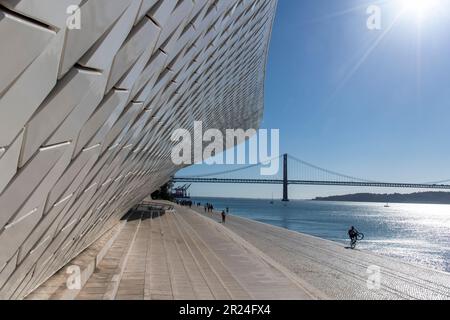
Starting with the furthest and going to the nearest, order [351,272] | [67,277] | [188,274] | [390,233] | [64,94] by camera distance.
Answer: [390,233], [351,272], [188,274], [67,277], [64,94]

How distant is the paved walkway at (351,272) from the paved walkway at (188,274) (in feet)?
4.86

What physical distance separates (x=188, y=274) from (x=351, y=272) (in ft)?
19.7

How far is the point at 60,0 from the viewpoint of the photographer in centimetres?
253

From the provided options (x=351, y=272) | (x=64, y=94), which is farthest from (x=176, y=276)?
(x=64, y=94)

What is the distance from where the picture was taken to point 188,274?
12484 millimetres

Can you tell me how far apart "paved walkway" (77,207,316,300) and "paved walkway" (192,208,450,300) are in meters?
1.48

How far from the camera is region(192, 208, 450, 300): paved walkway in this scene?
39.7ft

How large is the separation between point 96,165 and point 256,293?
5252 millimetres

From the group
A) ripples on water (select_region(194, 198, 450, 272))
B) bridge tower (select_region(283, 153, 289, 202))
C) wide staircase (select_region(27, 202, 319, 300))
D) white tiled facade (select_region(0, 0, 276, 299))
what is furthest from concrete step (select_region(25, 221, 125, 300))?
bridge tower (select_region(283, 153, 289, 202))

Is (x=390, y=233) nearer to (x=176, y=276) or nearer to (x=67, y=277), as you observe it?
(x=176, y=276)

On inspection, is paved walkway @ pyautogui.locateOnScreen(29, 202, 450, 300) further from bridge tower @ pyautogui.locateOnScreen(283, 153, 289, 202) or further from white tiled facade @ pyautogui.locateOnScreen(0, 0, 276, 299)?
bridge tower @ pyautogui.locateOnScreen(283, 153, 289, 202)

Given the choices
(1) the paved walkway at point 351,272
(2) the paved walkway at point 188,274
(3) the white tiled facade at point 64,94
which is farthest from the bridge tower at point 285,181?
(3) the white tiled facade at point 64,94
